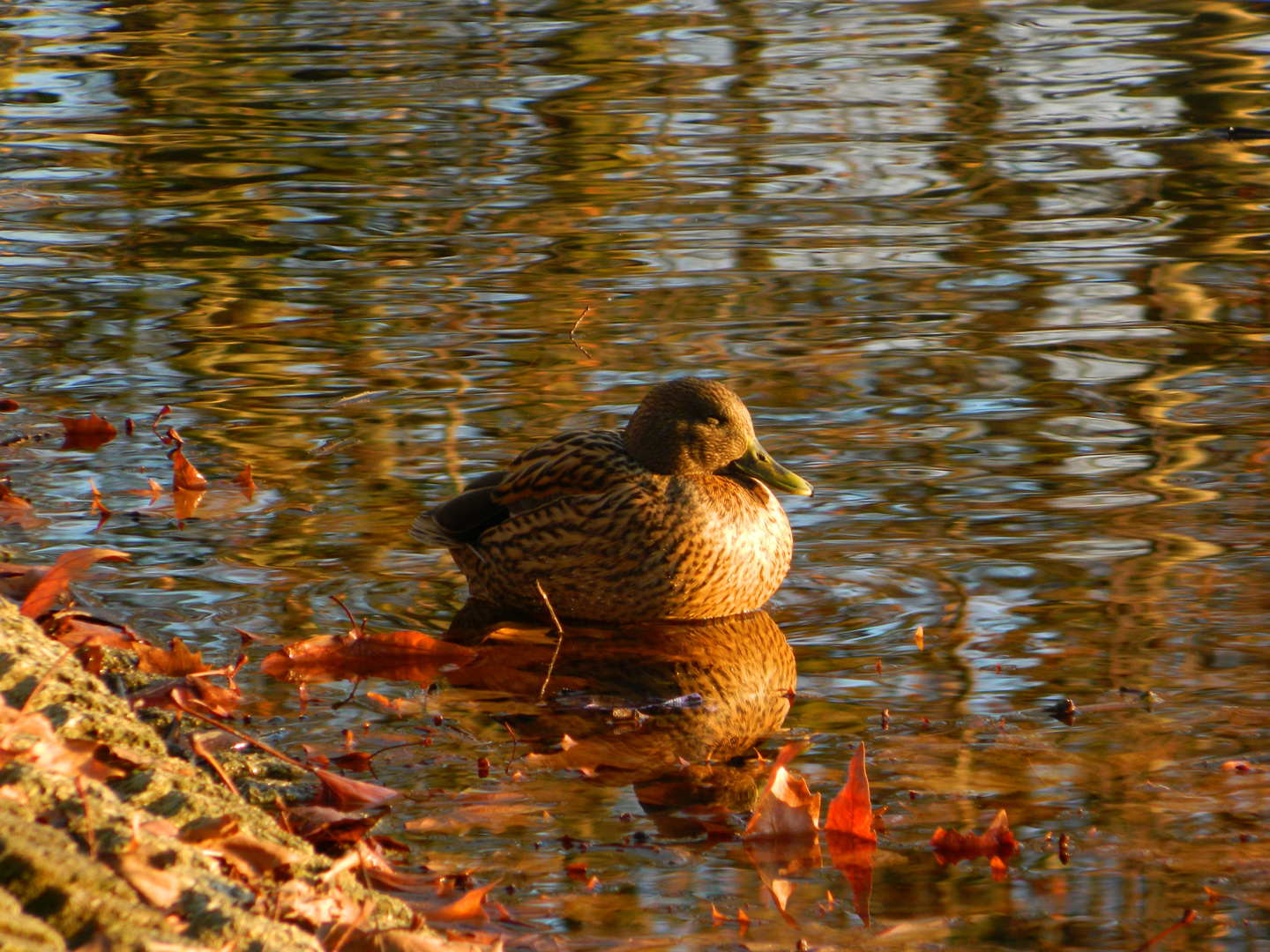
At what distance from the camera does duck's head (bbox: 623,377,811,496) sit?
616 centimetres

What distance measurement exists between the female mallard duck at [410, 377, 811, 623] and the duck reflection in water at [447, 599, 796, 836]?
0.42 feet

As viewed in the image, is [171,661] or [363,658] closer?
[171,661]

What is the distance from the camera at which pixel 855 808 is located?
4023 millimetres

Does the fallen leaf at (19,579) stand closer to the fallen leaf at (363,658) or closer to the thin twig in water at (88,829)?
the fallen leaf at (363,658)

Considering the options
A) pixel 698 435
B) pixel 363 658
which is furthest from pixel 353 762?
pixel 698 435

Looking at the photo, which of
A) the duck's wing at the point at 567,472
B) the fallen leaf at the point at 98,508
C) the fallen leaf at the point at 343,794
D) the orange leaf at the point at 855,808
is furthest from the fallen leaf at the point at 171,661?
the orange leaf at the point at 855,808

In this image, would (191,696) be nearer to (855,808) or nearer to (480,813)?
(480,813)

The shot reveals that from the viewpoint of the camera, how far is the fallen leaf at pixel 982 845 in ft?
12.9

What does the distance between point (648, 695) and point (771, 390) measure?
3.10 m

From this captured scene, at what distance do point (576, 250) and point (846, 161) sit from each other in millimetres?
3400

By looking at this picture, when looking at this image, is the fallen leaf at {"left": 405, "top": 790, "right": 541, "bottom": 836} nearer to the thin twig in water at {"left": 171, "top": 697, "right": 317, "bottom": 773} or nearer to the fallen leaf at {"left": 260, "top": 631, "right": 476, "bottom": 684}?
the thin twig in water at {"left": 171, "top": 697, "right": 317, "bottom": 773}

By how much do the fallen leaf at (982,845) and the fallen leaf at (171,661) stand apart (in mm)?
2377

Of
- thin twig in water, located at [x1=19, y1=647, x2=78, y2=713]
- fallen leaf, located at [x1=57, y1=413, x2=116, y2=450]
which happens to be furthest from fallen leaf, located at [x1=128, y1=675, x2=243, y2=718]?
fallen leaf, located at [x1=57, y1=413, x2=116, y2=450]

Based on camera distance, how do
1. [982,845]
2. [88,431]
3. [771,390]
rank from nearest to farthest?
[982,845] → [88,431] → [771,390]
